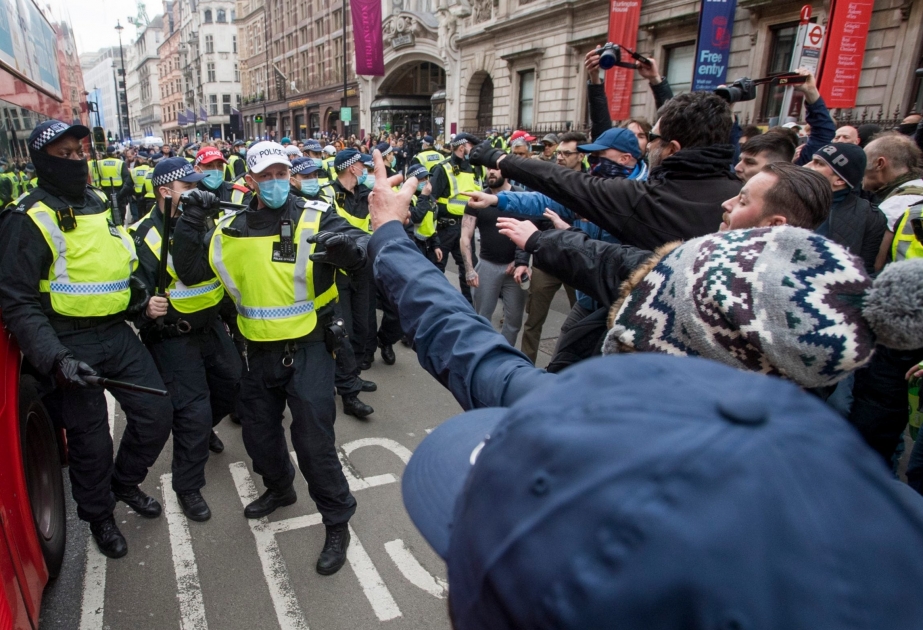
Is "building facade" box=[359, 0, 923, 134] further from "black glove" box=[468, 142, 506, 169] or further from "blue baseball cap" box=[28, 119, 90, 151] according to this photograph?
"blue baseball cap" box=[28, 119, 90, 151]

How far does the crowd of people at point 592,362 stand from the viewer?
1.59 feet

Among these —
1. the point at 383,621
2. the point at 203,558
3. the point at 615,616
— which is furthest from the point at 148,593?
the point at 615,616

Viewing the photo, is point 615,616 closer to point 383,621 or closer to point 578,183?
point 578,183

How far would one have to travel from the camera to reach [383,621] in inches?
108

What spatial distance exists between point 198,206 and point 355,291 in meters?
2.51

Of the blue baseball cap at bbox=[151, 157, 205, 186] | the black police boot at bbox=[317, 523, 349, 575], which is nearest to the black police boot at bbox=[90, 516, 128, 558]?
the black police boot at bbox=[317, 523, 349, 575]

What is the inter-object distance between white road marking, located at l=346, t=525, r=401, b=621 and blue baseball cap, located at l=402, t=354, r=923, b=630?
8.22 ft

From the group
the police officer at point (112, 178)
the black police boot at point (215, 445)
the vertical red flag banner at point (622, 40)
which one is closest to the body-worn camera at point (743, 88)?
the black police boot at point (215, 445)

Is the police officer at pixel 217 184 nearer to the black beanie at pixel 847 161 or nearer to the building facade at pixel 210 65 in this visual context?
the black beanie at pixel 847 161

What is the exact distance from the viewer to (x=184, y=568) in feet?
10.2

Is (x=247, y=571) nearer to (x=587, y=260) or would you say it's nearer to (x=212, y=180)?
(x=587, y=260)

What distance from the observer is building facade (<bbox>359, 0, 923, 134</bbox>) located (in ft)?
40.0

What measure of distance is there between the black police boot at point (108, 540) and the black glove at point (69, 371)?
2.90 ft

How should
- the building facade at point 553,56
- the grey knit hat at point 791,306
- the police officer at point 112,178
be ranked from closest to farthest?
the grey knit hat at point 791,306 < the police officer at point 112,178 < the building facade at point 553,56
